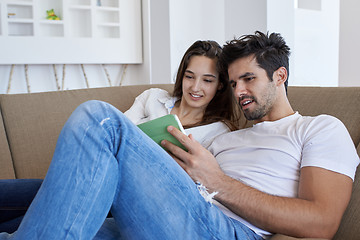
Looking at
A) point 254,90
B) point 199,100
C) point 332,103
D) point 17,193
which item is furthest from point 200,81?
point 17,193

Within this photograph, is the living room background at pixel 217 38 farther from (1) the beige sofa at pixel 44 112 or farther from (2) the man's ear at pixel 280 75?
(2) the man's ear at pixel 280 75

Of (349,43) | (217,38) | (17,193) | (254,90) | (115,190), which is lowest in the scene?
(17,193)

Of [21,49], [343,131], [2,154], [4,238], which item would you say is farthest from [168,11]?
[4,238]

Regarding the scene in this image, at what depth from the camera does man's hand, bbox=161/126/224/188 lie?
4.20 ft

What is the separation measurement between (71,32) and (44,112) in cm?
191

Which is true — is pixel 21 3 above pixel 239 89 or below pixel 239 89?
above

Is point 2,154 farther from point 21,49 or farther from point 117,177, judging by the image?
point 21,49

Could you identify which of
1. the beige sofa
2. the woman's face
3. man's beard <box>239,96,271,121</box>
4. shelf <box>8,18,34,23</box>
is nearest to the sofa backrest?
the beige sofa

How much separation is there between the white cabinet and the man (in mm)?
2333

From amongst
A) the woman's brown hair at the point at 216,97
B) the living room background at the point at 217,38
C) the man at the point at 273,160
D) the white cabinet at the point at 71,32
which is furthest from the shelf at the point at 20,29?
the man at the point at 273,160

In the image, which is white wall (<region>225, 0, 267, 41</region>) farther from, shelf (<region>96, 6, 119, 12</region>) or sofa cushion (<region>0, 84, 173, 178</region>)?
sofa cushion (<region>0, 84, 173, 178</region>)

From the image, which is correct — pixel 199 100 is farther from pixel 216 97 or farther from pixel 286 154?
pixel 286 154

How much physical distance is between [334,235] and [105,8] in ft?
10.0

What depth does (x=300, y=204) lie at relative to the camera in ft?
3.71
